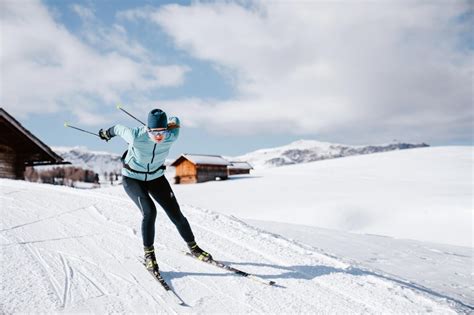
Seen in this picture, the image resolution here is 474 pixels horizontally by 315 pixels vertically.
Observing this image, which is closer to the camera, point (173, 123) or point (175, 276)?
point (175, 276)

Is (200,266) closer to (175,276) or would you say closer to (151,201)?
(175,276)

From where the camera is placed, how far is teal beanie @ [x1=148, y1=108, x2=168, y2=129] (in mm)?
4562

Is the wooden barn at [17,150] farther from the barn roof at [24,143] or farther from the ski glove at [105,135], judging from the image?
the ski glove at [105,135]

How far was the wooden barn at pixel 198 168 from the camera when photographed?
42.2 meters

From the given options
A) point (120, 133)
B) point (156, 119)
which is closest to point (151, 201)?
point (120, 133)

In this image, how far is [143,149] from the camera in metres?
4.73

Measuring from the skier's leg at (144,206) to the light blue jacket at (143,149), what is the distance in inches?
4.0

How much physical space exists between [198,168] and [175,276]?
3784 cm

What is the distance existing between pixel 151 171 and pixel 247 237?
2498mm

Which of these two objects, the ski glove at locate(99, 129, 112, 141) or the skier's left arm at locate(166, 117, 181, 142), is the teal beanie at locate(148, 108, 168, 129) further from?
the ski glove at locate(99, 129, 112, 141)

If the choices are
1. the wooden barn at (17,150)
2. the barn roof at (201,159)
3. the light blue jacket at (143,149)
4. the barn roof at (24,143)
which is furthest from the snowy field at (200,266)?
the barn roof at (201,159)

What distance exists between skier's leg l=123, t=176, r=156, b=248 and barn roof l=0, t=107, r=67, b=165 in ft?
49.1

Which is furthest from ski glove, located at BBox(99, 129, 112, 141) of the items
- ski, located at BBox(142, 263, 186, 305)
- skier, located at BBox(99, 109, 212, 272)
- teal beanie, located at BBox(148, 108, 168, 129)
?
ski, located at BBox(142, 263, 186, 305)

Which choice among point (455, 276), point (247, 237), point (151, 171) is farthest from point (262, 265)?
point (455, 276)
